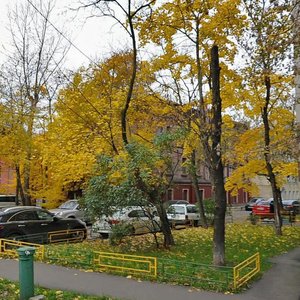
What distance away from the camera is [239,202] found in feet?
209

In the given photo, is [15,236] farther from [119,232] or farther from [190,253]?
[190,253]

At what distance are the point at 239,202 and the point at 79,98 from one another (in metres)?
47.7

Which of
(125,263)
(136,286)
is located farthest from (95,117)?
(136,286)

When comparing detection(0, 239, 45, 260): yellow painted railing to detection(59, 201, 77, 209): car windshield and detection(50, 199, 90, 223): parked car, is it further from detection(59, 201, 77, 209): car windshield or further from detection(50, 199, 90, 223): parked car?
detection(59, 201, 77, 209): car windshield

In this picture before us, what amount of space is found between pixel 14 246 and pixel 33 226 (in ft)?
8.92

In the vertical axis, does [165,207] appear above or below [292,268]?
above

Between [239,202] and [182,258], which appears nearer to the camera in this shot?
[182,258]

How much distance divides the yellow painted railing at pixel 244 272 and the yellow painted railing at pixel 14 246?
221 inches

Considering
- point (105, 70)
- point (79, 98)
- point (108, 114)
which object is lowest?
point (108, 114)

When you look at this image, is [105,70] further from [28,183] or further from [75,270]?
[75,270]

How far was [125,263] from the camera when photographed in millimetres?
10242

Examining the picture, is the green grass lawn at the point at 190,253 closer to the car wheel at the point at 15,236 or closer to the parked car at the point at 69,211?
the car wheel at the point at 15,236

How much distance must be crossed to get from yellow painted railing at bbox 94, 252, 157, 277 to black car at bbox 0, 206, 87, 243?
17.5 feet

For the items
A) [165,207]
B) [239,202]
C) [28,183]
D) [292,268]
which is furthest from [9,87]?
[239,202]
